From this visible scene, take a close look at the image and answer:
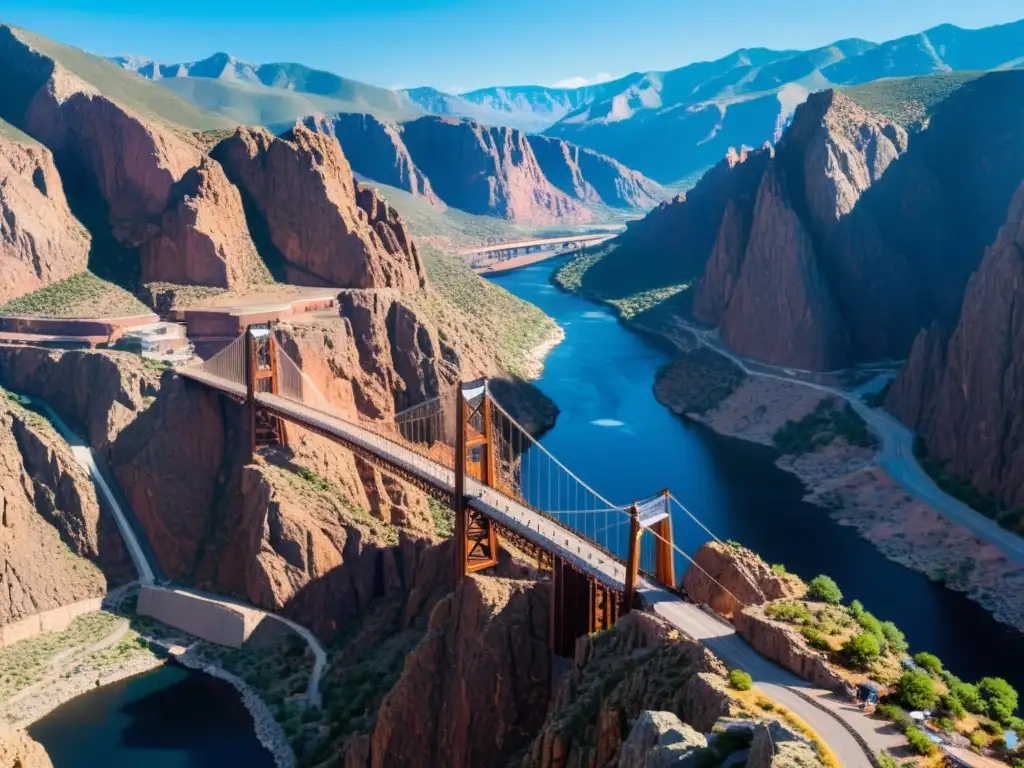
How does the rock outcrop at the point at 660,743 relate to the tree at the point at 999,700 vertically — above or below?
above

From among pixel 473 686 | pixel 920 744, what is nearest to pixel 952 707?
pixel 920 744

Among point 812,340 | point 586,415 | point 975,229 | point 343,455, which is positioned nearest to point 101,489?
point 343,455

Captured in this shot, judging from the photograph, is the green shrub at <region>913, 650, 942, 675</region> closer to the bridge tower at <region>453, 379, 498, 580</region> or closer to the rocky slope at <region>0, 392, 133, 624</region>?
the bridge tower at <region>453, 379, 498, 580</region>

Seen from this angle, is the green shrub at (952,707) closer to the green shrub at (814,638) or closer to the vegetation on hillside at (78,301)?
the green shrub at (814,638)

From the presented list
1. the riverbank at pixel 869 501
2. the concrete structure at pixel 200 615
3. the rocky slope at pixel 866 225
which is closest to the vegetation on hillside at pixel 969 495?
the riverbank at pixel 869 501

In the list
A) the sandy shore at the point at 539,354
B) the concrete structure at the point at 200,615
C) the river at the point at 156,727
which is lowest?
the river at the point at 156,727

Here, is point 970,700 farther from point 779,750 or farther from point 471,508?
point 471,508
